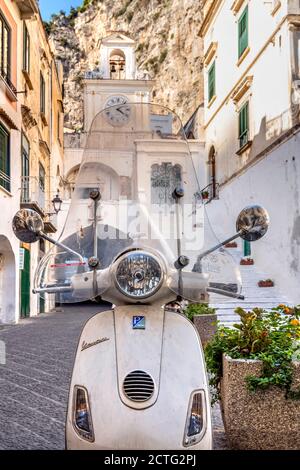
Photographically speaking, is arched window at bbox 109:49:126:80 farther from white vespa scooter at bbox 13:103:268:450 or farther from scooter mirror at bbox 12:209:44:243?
scooter mirror at bbox 12:209:44:243

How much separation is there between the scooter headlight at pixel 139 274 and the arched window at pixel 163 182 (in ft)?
1.58

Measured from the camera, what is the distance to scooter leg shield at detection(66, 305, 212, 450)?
2338mm

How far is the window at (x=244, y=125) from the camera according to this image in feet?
49.4

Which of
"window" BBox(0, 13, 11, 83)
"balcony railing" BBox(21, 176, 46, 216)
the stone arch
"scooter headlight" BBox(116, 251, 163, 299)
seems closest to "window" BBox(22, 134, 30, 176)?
"balcony railing" BBox(21, 176, 46, 216)

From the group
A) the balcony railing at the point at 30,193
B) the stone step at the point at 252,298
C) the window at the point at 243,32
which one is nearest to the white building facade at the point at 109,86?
the balcony railing at the point at 30,193

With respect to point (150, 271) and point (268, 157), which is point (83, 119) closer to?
point (268, 157)

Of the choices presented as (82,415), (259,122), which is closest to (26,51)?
(259,122)

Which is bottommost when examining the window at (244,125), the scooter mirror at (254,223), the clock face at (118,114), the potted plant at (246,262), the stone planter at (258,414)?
the stone planter at (258,414)

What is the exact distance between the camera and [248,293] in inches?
400

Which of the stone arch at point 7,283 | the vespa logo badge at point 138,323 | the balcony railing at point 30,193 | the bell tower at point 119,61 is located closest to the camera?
the vespa logo badge at point 138,323

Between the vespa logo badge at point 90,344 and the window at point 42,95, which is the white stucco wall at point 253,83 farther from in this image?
the vespa logo badge at point 90,344

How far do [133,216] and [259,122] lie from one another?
12017 millimetres

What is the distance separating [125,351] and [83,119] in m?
25.9

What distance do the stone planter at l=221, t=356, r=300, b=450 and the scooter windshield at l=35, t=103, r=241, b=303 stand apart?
0.82m
